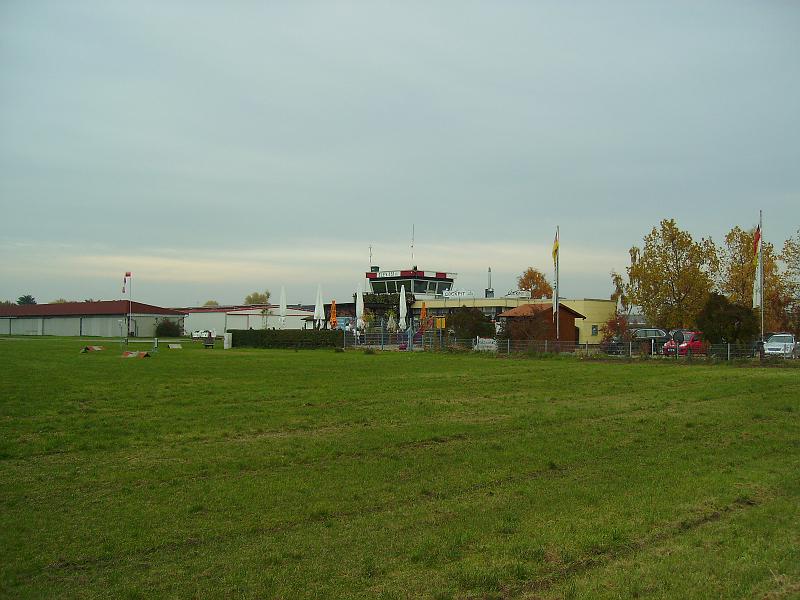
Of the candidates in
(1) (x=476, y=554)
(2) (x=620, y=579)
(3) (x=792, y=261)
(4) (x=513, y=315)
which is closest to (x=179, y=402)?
(1) (x=476, y=554)

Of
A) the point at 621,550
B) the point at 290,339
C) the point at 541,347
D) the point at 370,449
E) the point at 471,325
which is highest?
the point at 471,325

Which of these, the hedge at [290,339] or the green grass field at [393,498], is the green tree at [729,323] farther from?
the hedge at [290,339]

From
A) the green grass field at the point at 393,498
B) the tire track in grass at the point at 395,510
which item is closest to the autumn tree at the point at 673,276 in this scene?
the green grass field at the point at 393,498

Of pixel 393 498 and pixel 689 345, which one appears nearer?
pixel 393 498

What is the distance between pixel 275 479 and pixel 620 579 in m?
5.27

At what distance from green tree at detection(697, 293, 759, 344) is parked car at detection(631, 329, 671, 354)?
2.88 metres

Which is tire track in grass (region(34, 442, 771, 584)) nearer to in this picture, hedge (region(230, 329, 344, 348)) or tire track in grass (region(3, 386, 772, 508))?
tire track in grass (region(3, 386, 772, 508))

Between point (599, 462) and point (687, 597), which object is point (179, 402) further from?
point (687, 597)

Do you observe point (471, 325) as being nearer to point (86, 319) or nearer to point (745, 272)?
point (745, 272)

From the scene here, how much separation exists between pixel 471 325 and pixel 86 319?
66.1 metres

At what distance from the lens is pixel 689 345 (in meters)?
39.7

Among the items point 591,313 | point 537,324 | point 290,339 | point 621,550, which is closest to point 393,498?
point 621,550

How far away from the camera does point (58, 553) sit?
726 cm

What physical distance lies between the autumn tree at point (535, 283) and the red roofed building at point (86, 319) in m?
49.2
